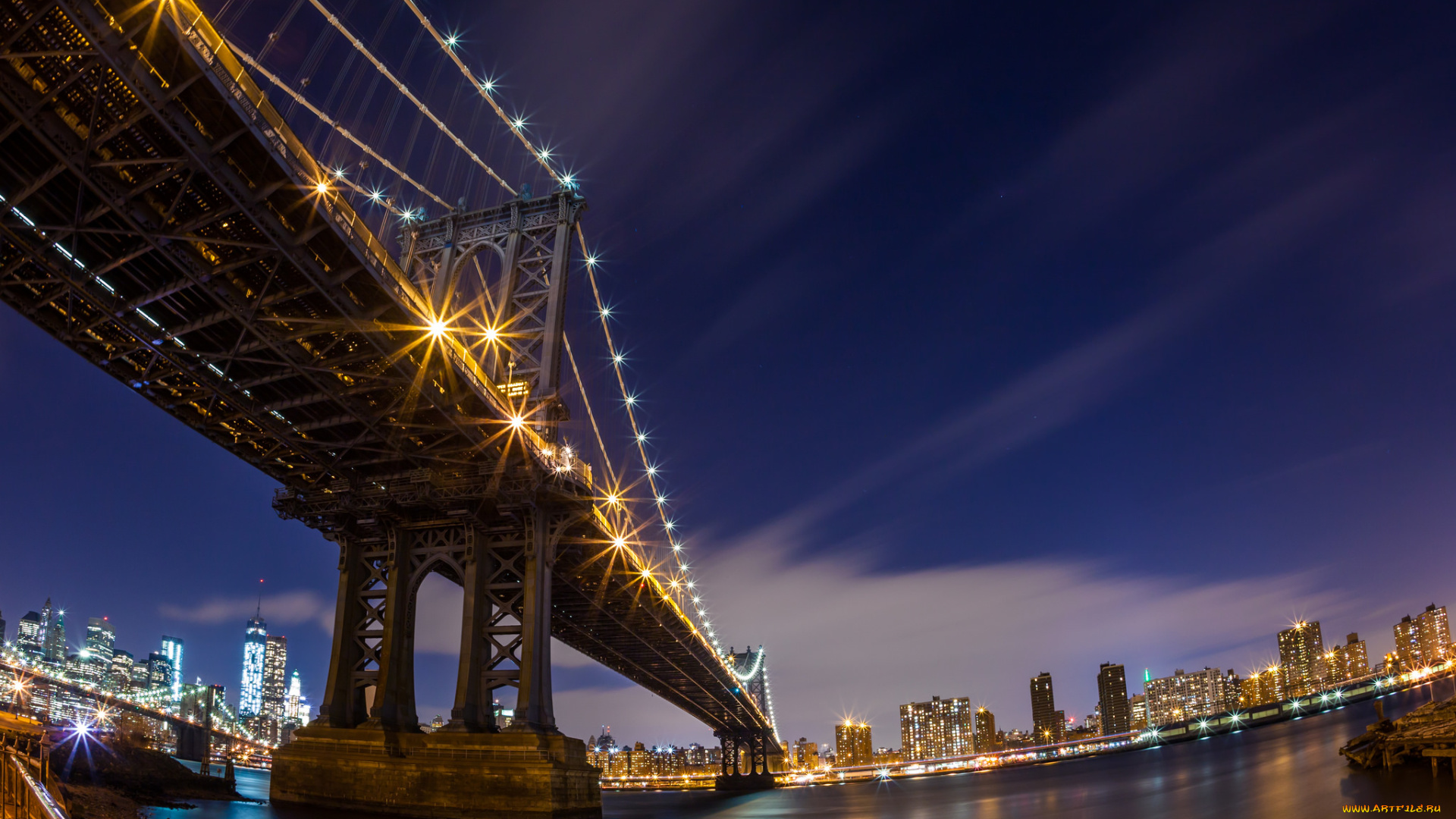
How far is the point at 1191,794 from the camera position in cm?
4409

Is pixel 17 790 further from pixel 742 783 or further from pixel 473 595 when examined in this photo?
pixel 742 783

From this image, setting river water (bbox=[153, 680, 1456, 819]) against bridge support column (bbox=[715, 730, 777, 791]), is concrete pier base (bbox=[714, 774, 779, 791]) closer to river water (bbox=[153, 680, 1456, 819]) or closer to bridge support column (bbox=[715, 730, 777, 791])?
bridge support column (bbox=[715, 730, 777, 791])

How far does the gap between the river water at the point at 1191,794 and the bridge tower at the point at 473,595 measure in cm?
269

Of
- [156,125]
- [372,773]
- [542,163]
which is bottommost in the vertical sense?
[372,773]

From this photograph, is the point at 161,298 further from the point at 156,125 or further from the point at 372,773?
the point at 372,773

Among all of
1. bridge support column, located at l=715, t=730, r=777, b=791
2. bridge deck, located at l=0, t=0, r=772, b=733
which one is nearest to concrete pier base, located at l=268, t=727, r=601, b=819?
bridge deck, located at l=0, t=0, r=772, b=733

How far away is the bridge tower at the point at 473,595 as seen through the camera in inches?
1129

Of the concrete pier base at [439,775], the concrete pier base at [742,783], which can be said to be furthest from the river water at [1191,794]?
the concrete pier base at [742,783]

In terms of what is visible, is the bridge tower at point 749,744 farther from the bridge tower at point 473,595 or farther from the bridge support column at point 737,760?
the bridge tower at point 473,595

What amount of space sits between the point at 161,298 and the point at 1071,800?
54.7 meters

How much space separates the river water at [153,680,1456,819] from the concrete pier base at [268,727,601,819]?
1.38m

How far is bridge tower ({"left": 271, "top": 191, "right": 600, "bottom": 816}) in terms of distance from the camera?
1129 inches

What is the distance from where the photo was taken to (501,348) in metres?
36.7

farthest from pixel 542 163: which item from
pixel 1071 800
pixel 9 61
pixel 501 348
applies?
pixel 1071 800
